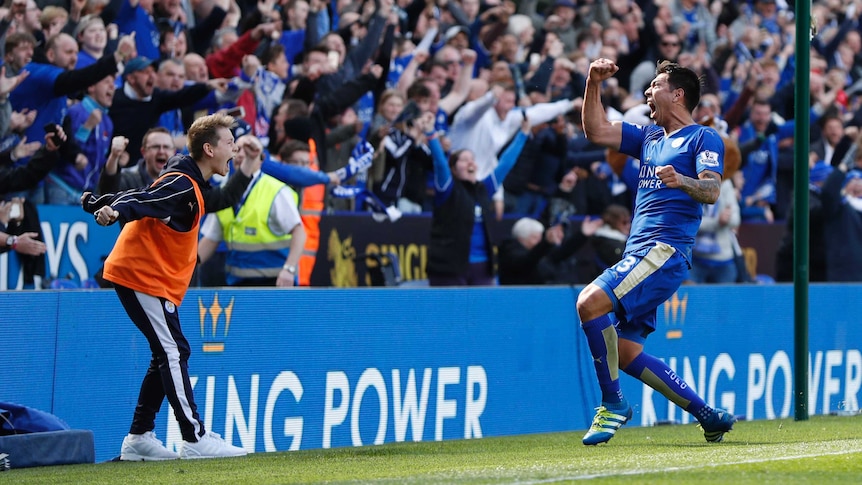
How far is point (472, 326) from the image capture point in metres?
10.1

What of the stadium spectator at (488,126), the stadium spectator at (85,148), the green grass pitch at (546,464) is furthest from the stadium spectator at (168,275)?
the stadium spectator at (488,126)

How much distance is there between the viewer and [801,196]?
9.59 m

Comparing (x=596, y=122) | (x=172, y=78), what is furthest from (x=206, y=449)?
(x=172, y=78)

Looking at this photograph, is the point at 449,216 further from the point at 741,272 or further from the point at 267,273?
the point at 741,272

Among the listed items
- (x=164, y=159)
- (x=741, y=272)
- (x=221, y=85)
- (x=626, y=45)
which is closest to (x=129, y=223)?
(x=164, y=159)

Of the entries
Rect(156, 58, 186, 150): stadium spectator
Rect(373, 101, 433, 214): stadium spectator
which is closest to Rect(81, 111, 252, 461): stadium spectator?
Rect(156, 58, 186, 150): stadium spectator

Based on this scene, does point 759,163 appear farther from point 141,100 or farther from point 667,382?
point 667,382

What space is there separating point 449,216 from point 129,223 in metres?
5.22

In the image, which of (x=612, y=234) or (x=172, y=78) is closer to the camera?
(x=172, y=78)

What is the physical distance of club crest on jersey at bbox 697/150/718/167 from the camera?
7.45 metres

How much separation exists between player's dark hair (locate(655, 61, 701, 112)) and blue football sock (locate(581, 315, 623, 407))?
1.29 metres

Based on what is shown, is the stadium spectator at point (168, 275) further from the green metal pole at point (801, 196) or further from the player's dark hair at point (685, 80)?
the green metal pole at point (801, 196)

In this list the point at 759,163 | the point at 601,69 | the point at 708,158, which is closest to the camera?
the point at 708,158

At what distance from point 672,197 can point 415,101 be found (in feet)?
18.7
